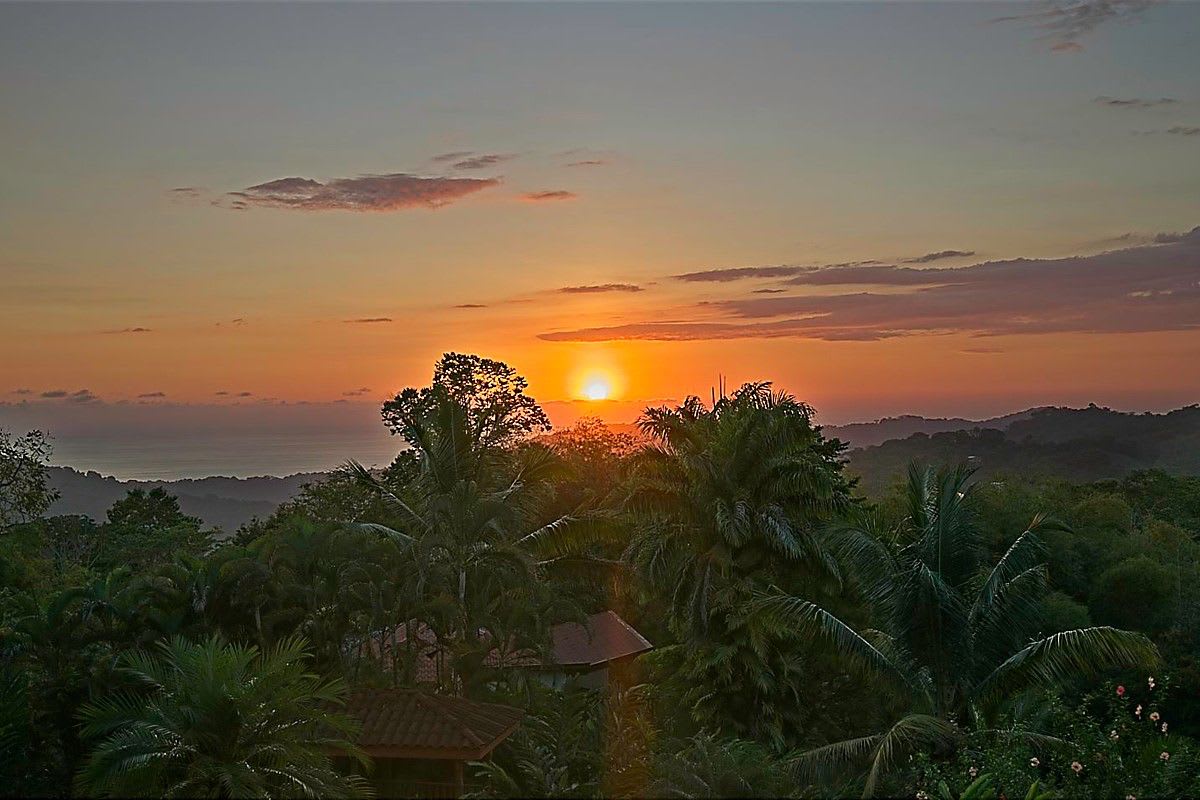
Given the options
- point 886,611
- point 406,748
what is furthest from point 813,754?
point 406,748

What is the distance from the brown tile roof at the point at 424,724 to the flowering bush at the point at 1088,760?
6.26 meters

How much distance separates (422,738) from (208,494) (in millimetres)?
92880

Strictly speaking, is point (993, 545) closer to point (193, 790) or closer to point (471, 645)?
point (471, 645)

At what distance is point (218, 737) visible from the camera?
12.3 meters

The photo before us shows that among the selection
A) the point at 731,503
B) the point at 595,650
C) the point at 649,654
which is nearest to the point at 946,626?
the point at 731,503

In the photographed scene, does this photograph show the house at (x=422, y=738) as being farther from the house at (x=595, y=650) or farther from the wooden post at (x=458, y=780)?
the house at (x=595, y=650)

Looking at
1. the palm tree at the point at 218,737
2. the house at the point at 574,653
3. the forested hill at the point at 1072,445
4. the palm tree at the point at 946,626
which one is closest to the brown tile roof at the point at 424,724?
the palm tree at the point at 218,737

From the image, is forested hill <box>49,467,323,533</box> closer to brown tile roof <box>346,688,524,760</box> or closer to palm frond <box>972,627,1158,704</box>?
brown tile roof <box>346,688,524,760</box>

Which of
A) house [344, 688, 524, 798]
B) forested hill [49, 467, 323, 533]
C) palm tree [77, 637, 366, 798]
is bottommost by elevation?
forested hill [49, 467, 323, 533]

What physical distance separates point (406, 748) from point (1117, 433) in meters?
93.3

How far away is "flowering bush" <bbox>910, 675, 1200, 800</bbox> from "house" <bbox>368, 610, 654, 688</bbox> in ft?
29.5

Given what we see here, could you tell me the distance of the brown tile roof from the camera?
15422 millimetres

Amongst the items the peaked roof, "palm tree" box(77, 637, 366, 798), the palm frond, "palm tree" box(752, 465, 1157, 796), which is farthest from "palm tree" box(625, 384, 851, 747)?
"palm tree" box(77, 637, 366, 798)

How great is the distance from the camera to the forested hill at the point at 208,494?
7950 cm
